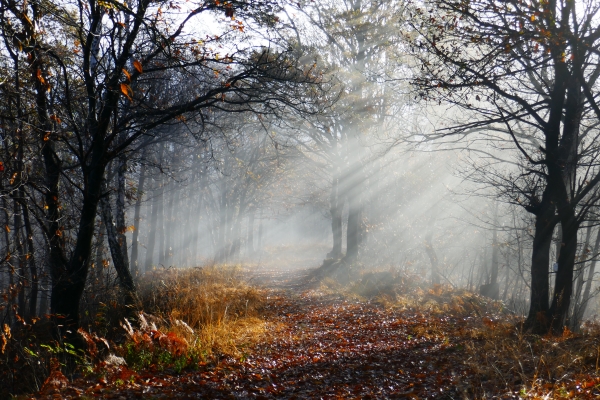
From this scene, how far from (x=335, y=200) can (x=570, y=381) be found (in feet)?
62.9

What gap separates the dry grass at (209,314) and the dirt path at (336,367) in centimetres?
39

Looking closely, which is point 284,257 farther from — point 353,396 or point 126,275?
point 353,396

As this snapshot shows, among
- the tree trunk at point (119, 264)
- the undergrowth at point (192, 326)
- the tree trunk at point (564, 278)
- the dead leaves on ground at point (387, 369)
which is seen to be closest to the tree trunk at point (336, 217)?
the undergrowth at point (192, 326)

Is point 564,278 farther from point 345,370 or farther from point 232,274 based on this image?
point 232,274

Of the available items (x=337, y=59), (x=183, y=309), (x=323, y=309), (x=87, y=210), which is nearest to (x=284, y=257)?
A: (x=337, y=59)

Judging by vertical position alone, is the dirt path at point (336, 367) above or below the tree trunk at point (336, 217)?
below

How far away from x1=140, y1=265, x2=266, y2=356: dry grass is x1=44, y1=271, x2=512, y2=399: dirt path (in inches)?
15.5

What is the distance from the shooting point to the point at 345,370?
673 cm

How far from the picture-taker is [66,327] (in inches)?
275

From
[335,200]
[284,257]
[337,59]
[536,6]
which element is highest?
[337,59]

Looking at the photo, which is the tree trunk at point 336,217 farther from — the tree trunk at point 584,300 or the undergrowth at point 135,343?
the undergrowth at point 135,343

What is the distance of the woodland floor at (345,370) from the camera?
5293 millimetres

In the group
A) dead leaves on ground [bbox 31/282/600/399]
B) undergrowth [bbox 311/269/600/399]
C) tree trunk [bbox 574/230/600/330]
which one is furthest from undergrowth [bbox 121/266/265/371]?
tree trunk [bbox 574/230/600/330]

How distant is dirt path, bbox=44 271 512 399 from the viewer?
18.0 ft
